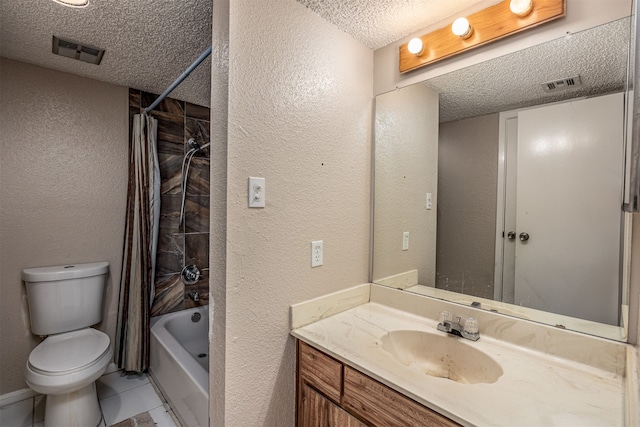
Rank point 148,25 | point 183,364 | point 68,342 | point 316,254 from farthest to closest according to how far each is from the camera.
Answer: point 68,342 → point 183,364 → point 148,25 → point 316,254

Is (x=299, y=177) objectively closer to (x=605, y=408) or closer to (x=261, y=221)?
(x=261, y=221)

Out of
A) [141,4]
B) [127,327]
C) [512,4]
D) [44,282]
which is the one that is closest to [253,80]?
[141,4]

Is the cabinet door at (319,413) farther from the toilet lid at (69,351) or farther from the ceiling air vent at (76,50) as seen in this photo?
the ceiling air vent at (76,50)

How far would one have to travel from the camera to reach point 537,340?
3.43ft

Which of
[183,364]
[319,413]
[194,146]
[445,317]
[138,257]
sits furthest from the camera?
[194,146]

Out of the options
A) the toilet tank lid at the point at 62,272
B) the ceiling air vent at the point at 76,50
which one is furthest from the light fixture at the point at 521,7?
the toilet tank lid at the point at 62,272

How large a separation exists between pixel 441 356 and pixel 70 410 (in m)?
1.97

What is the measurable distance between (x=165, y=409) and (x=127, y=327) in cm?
64

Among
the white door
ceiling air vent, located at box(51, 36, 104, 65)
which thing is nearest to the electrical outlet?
the white door

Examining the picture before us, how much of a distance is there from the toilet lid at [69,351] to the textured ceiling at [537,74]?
7.50 feet

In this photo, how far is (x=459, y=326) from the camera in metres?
1.17

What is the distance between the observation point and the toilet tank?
1800 mm

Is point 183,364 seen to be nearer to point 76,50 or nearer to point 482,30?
point 76,50

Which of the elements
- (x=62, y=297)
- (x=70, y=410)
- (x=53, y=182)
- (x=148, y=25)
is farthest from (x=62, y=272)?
(x=148, y=25)
